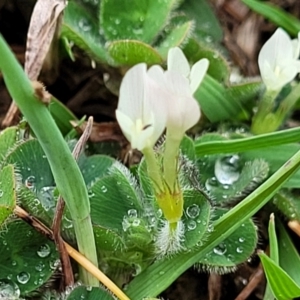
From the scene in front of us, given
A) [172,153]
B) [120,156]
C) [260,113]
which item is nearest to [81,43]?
[120,156]

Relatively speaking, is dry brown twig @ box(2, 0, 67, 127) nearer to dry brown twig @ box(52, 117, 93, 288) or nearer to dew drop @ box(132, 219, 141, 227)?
dry brown twig @ box(52, 117, 93, 288)

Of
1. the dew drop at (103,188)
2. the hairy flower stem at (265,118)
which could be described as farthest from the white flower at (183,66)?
the hairy flower stem at (265,118)

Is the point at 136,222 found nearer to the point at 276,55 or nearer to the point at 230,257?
the point at 230,257

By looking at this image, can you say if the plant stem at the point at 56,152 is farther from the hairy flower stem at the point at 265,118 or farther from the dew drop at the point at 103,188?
the hairy flower stem at the point at 265,118

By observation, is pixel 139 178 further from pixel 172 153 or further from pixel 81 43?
pixel 81 43

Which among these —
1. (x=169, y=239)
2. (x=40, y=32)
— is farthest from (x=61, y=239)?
(x=40, y=32)

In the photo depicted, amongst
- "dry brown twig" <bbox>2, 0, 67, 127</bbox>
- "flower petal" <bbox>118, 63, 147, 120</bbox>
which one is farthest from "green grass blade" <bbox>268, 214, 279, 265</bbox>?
"dry brown twig" <bbox>2, 0, 67, 127</bbox>
